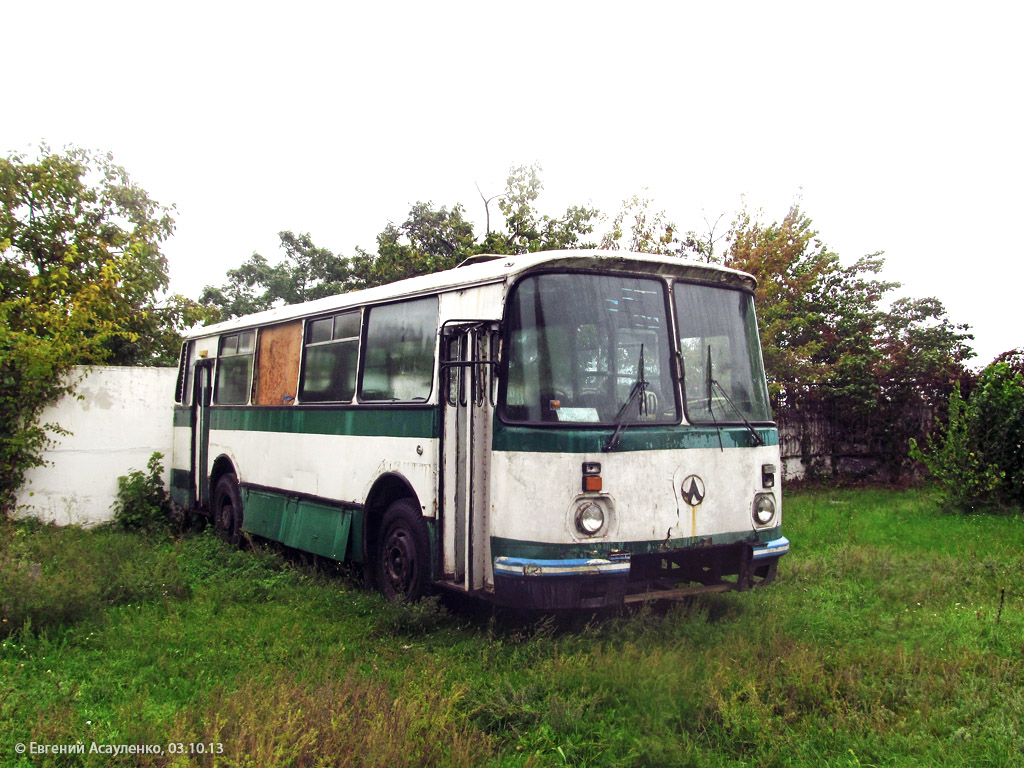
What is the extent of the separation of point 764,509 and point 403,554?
3078 mm

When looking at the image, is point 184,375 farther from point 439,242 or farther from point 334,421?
point 439,242

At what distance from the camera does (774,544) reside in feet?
22.7

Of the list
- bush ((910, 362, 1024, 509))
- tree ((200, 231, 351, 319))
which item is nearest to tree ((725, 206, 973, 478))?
bush ((910, 362, 1024, 509))

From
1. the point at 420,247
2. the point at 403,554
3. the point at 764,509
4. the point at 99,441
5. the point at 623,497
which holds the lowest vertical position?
the point at 403,554

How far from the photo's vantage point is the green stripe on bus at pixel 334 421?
736 centimetres

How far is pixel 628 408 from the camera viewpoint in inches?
246

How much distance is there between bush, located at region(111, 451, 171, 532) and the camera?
12.8 meters

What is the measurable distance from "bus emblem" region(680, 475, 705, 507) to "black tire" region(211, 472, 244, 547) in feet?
21.6

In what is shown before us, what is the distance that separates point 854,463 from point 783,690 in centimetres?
1403

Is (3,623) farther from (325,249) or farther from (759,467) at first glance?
(325,249)

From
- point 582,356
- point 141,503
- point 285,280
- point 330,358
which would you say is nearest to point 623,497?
point 582,356

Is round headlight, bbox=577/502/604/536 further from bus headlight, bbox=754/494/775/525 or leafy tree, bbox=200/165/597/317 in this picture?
leafy tree, bbox=200/165/597/317

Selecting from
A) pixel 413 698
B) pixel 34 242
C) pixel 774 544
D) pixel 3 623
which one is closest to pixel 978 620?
pixel 774 544

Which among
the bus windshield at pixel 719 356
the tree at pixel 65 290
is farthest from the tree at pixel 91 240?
the bus windshield at pixel 719 356
